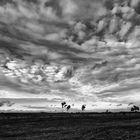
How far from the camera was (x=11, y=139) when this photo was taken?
114 ft

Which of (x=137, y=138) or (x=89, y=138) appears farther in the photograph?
(x=89, y=138)

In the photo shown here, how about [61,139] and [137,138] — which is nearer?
[137,138]

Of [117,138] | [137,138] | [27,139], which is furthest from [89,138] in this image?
[27,139]

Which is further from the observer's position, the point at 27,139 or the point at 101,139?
the point at 27,139

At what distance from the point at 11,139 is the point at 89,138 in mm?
12875

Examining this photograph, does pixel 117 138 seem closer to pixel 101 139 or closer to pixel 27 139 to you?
pixel 101 139

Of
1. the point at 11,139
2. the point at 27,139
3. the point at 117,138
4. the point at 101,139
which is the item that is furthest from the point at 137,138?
the point at 11,139

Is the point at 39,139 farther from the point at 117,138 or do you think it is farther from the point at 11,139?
the point at 117,138

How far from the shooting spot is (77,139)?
31.5 metres

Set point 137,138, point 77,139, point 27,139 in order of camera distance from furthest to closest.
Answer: point 27,139 → point 77,139 → point 137,138

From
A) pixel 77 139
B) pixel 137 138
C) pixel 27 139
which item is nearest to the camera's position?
pixel 137 138

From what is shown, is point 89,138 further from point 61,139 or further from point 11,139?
point 11,139

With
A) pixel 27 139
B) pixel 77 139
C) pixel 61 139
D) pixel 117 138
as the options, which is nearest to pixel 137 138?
pixel 117 138

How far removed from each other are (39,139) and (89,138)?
7896 mm
